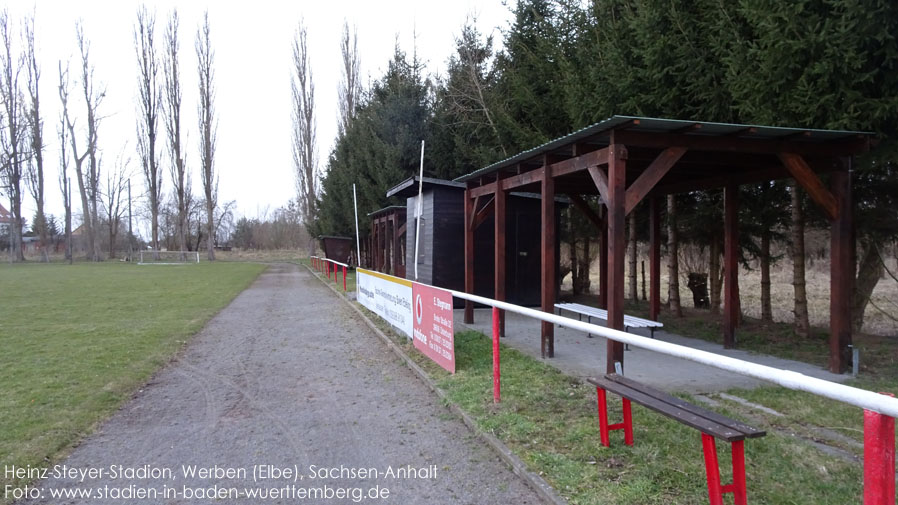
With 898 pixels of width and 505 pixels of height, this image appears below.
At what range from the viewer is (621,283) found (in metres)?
6.42

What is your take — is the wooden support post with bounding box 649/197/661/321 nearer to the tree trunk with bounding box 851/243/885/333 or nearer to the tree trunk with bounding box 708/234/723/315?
the tree trunk with bounding box 708/234/723/315

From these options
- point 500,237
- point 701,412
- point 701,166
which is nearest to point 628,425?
point 701,412

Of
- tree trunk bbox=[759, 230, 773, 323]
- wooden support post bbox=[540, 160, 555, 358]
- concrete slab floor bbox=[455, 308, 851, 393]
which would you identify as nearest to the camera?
concrete slab floor bbox=[455, 308, 851, 393]

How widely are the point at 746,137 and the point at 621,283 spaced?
2170 millimetres

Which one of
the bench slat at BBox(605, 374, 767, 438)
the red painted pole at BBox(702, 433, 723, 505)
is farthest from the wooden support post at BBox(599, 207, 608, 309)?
the red painted pole at BBox(702, 433, 723, 505)

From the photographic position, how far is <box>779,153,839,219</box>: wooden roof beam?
22.2 ft

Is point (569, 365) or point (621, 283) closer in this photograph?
point (621, 283)

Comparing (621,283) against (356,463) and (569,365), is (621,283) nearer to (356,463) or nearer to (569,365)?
(569,365)

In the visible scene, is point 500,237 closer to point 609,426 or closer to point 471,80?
point 609,426

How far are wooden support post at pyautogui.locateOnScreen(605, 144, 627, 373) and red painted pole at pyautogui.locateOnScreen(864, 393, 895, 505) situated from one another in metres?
4.04

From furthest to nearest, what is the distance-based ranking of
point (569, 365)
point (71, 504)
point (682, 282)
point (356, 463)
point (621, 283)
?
point (682, 282)
point (569, 365)
point (621, 283)
point (356, 463)
point (71, 504)

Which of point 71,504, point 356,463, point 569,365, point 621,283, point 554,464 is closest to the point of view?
point 71,504

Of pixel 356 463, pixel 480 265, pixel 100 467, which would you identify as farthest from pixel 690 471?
pixel 480 265

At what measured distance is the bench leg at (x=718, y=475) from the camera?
124 inches
